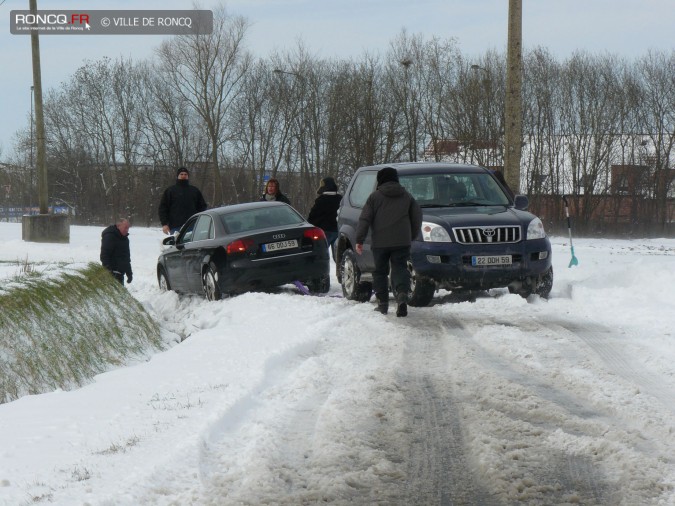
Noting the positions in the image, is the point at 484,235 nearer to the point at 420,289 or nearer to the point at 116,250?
the point at 420,289

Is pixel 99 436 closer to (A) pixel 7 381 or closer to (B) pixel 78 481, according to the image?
(B) pixel 78 481

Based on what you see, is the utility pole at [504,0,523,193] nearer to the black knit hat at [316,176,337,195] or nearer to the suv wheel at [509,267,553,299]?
the black knit hat at [316,176,337,195]

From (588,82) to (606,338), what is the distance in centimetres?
5081

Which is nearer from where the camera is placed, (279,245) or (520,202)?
(520,202)

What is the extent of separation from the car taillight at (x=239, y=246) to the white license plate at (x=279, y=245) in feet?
0.70

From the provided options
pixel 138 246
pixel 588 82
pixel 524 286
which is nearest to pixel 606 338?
pixel 524 286

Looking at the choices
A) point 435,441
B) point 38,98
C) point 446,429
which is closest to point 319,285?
point 446,429

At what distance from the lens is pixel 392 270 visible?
11.1 meters

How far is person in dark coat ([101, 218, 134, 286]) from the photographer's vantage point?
52.8 ft

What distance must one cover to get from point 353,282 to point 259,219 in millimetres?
2110

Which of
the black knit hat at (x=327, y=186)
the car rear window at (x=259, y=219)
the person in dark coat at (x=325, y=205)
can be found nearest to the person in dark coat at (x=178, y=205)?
the person in dark coat at (x=325, y=205)

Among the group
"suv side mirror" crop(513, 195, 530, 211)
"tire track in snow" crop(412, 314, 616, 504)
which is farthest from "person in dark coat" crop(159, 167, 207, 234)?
"tire track in snow" crop(412, 314, 616, 504)

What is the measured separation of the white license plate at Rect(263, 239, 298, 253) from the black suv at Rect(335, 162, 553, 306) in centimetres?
109

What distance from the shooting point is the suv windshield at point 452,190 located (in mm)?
12617
